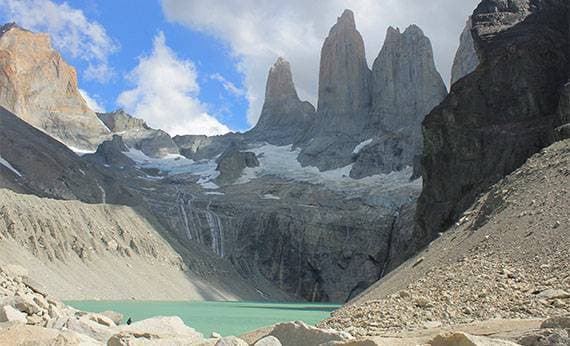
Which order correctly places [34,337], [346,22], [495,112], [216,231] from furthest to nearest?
[346,22], [216,231], [495,112], [34,337]

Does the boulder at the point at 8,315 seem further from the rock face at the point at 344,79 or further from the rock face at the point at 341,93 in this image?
the rock face at the point at 344,79

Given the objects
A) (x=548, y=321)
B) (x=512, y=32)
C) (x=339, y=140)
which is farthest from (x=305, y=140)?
(x=548, y=321)

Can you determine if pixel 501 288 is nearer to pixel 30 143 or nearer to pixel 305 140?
pixel 30 143

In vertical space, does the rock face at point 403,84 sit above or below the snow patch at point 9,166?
above

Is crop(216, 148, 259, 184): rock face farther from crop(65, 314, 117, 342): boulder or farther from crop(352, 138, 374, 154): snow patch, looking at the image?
crop(65, 314, 117, 342): boulder

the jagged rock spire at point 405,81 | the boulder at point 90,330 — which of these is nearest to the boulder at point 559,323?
the boulder at point 90,330

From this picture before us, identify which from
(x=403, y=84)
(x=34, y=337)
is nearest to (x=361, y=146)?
(x=403, y=84)

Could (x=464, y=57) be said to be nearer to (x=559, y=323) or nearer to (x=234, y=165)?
(x=234, y=165)
